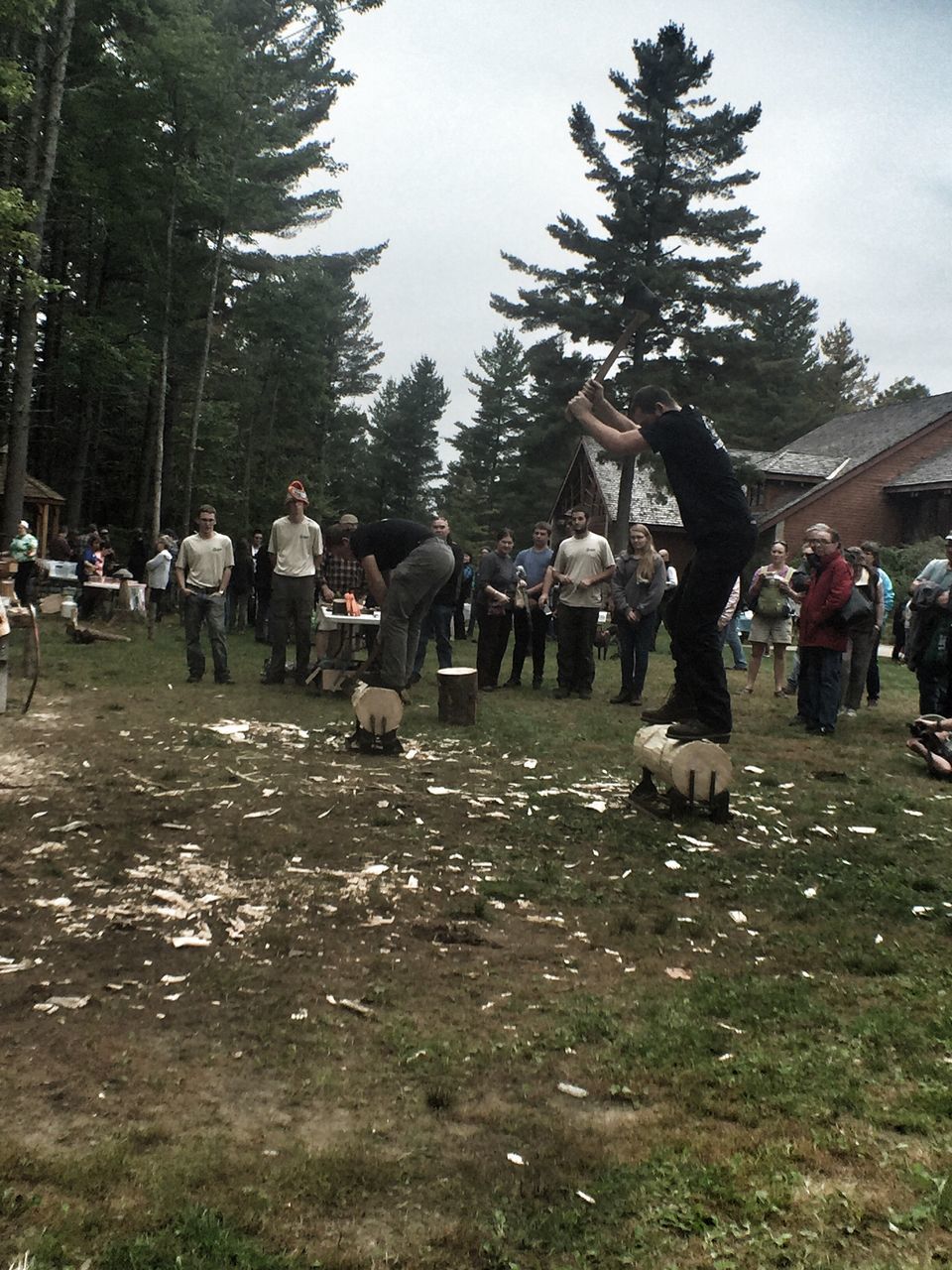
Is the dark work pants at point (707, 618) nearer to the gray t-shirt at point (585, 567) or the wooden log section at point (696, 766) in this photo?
the wooden log section at point (696, 766)

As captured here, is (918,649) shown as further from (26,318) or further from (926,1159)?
(26,318)

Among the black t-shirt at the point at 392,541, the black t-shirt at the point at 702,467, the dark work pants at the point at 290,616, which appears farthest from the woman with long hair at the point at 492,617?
the black t-shirt at the point at 702,467

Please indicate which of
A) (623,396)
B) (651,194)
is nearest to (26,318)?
(623,396)

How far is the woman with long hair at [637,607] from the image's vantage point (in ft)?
39.3

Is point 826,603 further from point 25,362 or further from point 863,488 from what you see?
point 863,488

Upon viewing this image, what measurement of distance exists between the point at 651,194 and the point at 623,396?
6016mm

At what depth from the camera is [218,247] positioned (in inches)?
1075

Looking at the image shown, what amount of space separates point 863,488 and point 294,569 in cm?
3345

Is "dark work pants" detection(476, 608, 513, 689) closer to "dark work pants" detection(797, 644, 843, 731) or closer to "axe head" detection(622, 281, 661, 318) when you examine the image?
"dark work pants" detection(797, 644, 843, 731)

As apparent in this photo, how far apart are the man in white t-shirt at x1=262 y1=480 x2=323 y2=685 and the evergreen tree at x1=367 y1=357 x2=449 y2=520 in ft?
157

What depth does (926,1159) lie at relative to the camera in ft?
8.18

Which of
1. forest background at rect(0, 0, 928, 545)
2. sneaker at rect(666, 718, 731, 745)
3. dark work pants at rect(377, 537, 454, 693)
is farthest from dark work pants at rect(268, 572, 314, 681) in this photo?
forest background at rect(0, 0, 928, 545)

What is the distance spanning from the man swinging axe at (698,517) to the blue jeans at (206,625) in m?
6.38

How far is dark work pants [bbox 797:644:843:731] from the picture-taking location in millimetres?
10086
